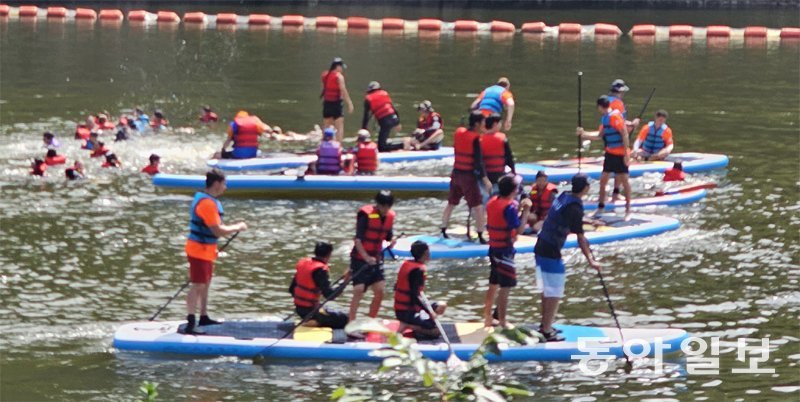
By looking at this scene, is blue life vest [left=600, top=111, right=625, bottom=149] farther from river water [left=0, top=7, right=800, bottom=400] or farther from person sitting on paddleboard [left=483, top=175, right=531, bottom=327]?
person sitting on paddleboard [left=483, top=175, right=531, bottom=327]

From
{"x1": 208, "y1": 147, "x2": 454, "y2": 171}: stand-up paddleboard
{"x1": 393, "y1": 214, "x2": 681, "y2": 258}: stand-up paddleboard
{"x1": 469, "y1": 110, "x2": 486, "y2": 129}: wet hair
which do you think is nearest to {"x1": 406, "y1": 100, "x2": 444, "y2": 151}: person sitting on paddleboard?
{"x1": 208, "y1": 147, "x2": 454, "y2": 171}: stand-up paddleboard

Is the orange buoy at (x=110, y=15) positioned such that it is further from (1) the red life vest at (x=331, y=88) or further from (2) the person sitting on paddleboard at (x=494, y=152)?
(2) the person sitting on paddleboard at (x=494, y=152)

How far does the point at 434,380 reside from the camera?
7559mm

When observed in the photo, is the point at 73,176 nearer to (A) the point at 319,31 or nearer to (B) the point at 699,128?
(B) the point at 699,128

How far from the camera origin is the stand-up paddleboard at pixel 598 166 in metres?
25.8

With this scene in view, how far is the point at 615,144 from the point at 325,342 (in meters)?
7.94

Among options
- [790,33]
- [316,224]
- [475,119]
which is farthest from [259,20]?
[475,119]

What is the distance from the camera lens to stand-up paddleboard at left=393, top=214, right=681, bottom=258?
20516 mm

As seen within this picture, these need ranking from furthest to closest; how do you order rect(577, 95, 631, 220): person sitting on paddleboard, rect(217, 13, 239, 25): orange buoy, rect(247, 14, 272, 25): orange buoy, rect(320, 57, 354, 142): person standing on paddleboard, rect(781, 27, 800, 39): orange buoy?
rect(217, 13, 239, 25): orange buoy
rect(247, 14, 272, 25): orange buoy
rect(781, 27, 800, 39): orange buoy
rect(320, 57, 354, 142): person standing on paddleboard
rect(577, 95, 631, 220): person sitting on paddleboard

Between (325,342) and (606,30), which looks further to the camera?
(606,30)

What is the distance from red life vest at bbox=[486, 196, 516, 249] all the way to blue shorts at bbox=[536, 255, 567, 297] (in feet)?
1.54

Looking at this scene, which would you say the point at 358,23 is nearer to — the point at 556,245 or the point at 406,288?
the point at 556,245

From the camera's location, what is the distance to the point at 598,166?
2648 centimetres

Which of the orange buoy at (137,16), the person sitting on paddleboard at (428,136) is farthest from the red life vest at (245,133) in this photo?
the orange buoy at (137,16)
